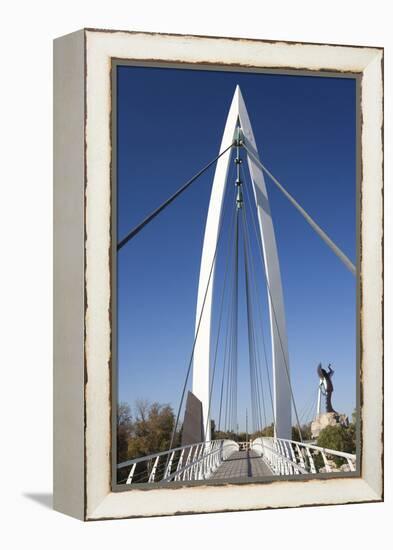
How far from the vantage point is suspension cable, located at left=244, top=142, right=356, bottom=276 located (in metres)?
6.59

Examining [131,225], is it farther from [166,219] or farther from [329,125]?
[329,125]

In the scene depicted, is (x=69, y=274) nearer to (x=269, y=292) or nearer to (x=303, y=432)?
(x=269, y=292)

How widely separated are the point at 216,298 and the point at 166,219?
668 mm

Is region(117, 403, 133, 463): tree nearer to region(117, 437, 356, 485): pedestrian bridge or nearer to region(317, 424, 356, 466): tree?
region(117, 437, 356, 485): pedestrian bridge

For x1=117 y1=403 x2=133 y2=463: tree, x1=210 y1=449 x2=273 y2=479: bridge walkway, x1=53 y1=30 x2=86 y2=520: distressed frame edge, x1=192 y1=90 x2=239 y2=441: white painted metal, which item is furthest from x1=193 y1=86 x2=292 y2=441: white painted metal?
x1=53 y1=30 x2=86 y2=520: distressed frame edge

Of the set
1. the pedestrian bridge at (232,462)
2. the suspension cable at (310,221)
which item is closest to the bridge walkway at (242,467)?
the pedestrian bridge at (232,462)

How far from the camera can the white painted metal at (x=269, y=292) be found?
22.1 ft

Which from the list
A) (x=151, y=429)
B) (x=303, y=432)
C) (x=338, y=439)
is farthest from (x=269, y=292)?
(x=151, y=429)

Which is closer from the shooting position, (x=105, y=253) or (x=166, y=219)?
(x=105, y=253)

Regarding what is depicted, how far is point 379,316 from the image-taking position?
663cm

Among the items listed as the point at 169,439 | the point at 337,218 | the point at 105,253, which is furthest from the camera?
the point at 337,218

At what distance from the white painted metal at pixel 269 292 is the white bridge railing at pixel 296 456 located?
0.31 feet

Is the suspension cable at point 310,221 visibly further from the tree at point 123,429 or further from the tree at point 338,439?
the tree at point 123,429

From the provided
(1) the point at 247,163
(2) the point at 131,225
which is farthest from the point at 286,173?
(2) the point at 131,225
